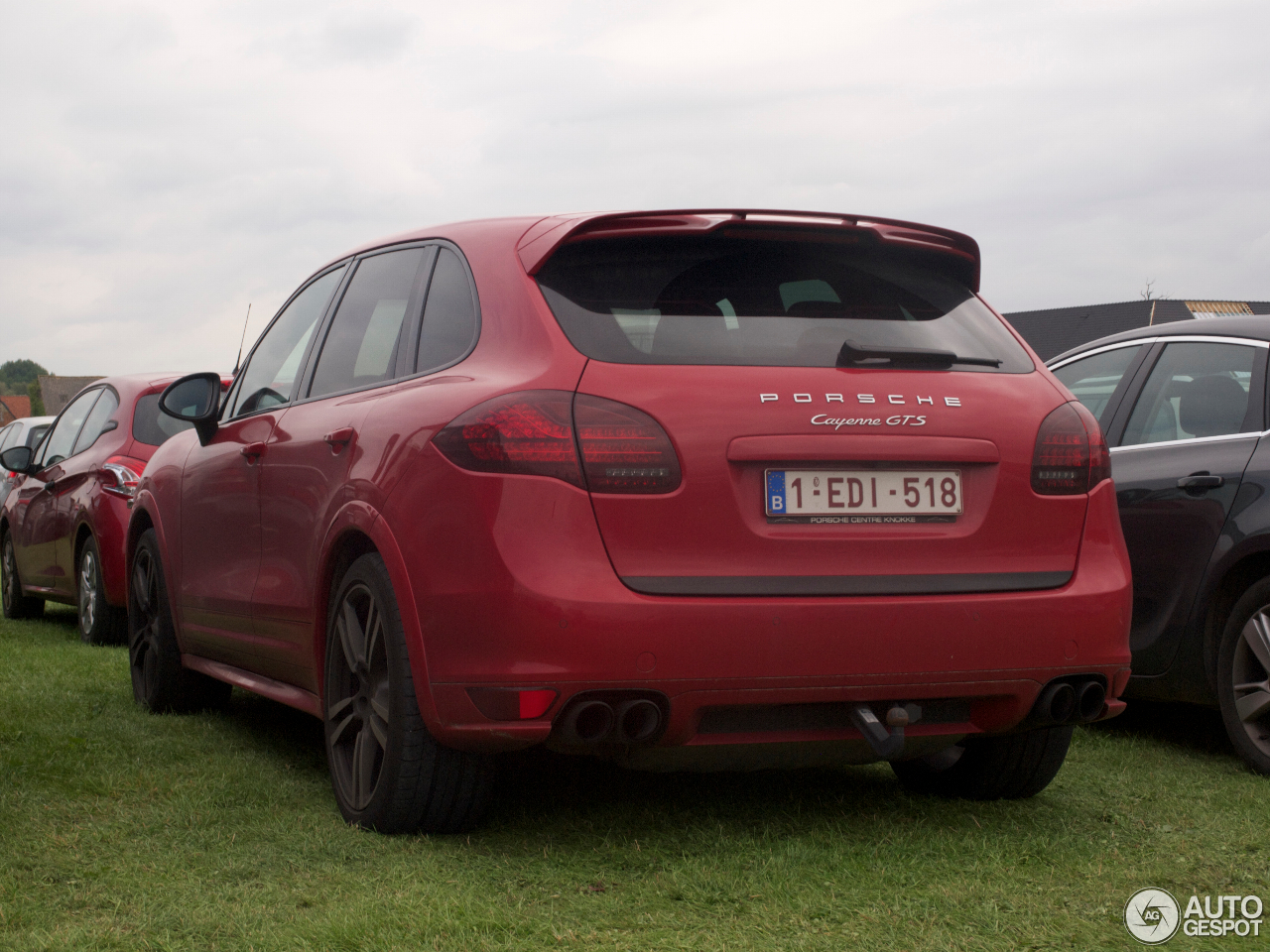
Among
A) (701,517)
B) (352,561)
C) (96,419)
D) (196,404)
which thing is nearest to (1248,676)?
(701,517)

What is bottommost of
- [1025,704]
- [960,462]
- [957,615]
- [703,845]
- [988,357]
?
[703,845]

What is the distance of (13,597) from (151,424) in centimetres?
354

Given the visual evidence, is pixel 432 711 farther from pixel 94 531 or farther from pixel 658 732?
pixel 94 531

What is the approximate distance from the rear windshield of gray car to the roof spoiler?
1.6 inches

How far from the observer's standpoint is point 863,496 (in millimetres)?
3797

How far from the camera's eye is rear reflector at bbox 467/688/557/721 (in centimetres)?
363

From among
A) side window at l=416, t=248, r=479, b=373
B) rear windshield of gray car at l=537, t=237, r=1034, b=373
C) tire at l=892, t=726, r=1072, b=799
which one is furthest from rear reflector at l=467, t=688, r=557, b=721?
tire at l=892, t=726, r=1072, b=799

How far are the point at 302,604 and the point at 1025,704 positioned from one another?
2.24 meters

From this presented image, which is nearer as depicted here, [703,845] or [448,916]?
[448,916]

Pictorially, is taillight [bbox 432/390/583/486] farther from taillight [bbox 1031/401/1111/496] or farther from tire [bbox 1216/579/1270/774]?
tire [bbox 1216/579/1270/774]

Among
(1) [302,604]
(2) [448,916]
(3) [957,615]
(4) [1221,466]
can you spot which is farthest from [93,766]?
(4) [1221,466]

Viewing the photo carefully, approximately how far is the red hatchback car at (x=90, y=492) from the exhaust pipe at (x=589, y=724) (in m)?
5.44

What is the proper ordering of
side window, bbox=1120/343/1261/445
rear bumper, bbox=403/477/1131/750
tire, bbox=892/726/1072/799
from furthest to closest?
side window, bbox=1120/343/1261/445 → tire, bbox=892/726/1072/799 → rear bumper, bbox=403/477/1131/750

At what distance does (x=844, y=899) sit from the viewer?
11.9ft
